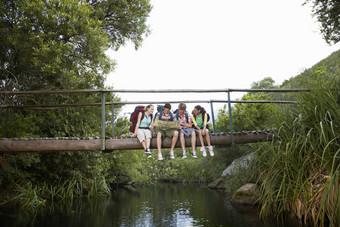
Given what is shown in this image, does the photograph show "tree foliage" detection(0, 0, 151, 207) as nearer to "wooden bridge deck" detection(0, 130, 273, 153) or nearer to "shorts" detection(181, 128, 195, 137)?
"wooden bridge deck" detection(0, 130, 273, 153)

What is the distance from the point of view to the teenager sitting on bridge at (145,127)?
519cm

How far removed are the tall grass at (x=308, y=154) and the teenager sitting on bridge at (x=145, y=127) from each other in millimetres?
2260

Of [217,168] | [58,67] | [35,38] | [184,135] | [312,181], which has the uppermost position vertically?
[35,38]

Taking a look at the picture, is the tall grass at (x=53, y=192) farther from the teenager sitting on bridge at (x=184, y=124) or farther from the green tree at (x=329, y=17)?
the green tree at (x=329, y=17)

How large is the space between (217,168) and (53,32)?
38.4 ft

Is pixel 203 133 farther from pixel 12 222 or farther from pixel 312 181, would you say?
pixel 12 222

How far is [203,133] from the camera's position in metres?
5.41

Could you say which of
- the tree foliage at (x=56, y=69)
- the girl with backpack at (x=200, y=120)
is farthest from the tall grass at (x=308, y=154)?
the tree foliage at (x=56, y=69)

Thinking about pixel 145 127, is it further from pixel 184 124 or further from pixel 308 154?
pixel 308 154

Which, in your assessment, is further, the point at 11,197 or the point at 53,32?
the point at 11,197

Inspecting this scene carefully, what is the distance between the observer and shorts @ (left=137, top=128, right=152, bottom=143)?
520 cm

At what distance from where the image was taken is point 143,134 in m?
5.23

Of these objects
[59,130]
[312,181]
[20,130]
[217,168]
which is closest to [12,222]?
[20,130]

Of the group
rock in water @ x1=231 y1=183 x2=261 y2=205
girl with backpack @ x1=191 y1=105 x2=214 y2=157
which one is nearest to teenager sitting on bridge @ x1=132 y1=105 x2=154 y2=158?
girl with backpack @ x1=191 y1=105 x2=214 y2=157
